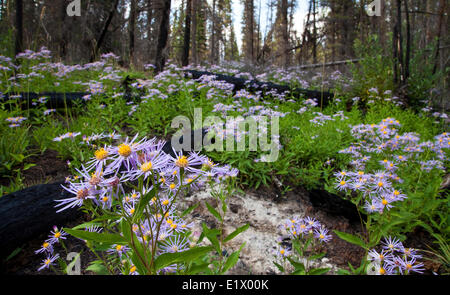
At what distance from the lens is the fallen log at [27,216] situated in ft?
5.36

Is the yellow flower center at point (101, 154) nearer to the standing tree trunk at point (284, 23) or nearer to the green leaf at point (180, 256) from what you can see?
the green leaf at point (180, 256)

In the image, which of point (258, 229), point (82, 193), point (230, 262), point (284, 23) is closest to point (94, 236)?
point (82, 193)

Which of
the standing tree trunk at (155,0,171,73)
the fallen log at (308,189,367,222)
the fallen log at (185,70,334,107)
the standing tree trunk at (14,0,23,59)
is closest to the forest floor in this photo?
the fallen log at (308,189,367,222)

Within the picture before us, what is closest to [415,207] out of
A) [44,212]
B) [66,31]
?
[44,212]

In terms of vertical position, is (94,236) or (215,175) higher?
(94,236)

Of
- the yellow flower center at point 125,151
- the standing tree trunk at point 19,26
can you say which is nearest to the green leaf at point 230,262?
the yellow flower center at point 125,151

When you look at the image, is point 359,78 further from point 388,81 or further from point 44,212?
point 44,212

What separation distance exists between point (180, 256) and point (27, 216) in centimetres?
170

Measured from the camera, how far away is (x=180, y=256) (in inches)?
25.6

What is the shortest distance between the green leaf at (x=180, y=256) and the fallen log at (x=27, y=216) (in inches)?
48.7

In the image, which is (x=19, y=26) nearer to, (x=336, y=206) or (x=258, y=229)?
(x=258, y=229)
